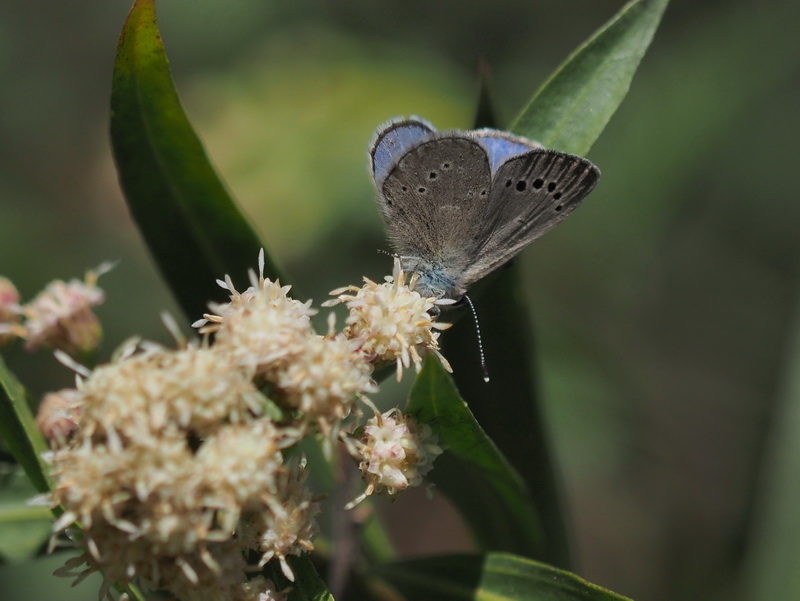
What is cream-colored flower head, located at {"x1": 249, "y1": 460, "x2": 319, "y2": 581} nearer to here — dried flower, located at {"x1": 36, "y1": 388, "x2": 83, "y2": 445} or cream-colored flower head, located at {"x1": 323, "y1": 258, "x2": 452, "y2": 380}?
cream-colored flower head, located at {"x1": 323, "y1": 258, "x2": 452, "y2": 380}

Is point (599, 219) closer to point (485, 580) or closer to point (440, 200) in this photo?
point (440, 200)

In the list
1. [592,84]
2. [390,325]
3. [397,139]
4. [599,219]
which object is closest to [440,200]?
[397,139]

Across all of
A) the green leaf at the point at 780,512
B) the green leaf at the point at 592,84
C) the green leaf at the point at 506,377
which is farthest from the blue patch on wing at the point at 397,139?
the green leaf at the point at 780,512

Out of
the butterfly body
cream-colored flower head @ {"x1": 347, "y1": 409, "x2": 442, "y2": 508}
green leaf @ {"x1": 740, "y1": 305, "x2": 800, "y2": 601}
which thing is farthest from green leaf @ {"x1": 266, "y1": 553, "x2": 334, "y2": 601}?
green leaf @ {"x1": 740, "y1": 305, "x2": 800, "y2": 601}

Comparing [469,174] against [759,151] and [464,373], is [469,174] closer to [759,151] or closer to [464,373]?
[464,373]

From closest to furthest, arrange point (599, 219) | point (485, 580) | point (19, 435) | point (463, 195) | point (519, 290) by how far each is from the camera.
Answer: point (19, 435), point (485, 580), point (519, 290), point (463, 195), point (599, 219)

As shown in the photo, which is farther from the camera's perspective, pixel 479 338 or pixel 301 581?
pixel 479 338

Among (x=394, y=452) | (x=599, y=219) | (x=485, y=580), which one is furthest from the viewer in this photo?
(x=599, y=219)
